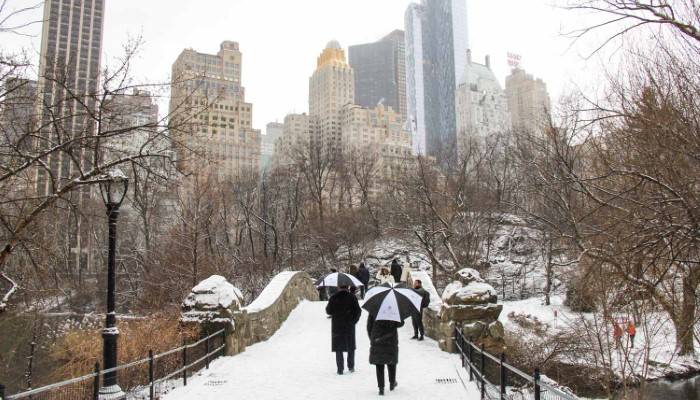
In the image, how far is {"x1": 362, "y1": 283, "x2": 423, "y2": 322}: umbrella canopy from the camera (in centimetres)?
783

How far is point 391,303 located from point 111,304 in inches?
157

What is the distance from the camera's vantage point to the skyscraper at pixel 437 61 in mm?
176000

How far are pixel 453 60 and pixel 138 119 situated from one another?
17392cm

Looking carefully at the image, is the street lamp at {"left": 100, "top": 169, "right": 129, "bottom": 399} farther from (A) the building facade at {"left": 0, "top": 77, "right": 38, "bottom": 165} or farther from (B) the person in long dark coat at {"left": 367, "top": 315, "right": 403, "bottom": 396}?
(B) the person in long dark coat at {"left": 367, "top": 315, "right": 403, "bottom": 396}

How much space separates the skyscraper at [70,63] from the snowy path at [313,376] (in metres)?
4.80

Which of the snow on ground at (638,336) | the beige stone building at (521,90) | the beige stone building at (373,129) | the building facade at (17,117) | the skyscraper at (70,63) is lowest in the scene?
the snow on ground at (638,336)

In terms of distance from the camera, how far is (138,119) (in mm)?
12094

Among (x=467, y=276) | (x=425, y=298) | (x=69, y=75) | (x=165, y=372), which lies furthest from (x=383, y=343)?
(x=69, y=75)

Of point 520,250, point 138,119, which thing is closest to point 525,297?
point 520,250

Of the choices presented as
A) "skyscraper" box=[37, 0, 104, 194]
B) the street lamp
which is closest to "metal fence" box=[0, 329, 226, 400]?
the street lamp

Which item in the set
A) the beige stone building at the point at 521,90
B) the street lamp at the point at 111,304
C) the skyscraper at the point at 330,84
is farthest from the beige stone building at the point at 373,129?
the street lamp at the point at 111,304

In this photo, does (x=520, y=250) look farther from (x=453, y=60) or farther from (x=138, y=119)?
(x=453, y=60)

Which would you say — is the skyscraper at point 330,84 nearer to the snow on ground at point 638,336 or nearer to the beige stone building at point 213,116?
the beige stone building at point 213,116

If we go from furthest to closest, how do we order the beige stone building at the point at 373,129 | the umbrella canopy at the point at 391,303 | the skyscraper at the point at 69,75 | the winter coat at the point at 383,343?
the beige stone building at the point at 373,129 < the skyscraper at the point at 69,75 < the umbrella canopy at the point at 391,303 < the winter coat at the point at 383,343
